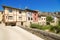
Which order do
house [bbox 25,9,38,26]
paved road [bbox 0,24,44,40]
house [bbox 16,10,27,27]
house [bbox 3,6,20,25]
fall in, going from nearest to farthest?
1. paved road [bbox 0,24,44,40]
2. house [bbox 3,6,20,25]
3. house [bbox 16,10,27,27]
4. house [bbox 25,9,38,26]

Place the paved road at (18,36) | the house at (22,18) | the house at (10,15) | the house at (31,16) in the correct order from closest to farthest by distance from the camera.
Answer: the paved road at (18,36)
the house at (10,15)
the house at (22,18)
the house at (31,16)

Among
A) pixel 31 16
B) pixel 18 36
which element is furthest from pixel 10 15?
pixel 18 36

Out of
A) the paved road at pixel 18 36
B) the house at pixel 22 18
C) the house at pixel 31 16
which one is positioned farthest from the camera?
the house at pixel 31 16

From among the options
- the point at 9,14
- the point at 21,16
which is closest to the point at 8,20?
the point at 9,14

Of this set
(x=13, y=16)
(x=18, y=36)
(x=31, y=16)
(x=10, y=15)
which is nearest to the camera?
(x=18, y=36)

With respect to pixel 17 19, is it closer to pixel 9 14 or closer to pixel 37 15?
pixel 9 14

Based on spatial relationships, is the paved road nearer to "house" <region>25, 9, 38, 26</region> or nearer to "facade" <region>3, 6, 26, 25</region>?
"facade" <region>3, 6, 26, 25</region>

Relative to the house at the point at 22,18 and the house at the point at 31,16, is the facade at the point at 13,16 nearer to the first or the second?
the house at the point at 22,18

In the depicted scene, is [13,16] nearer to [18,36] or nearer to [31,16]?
[31,16]

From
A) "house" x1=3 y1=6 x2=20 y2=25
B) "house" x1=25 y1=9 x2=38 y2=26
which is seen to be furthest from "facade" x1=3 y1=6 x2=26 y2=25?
"house" x1=25 y1=9 x2=38 y2=26

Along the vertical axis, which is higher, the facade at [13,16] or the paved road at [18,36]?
the facade at [13,16]

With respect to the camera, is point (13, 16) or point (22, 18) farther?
point (22, 18)

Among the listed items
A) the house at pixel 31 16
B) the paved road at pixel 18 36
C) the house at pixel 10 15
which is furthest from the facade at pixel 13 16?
the paved road at pixel 18 36

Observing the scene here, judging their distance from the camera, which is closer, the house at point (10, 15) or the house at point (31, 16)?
the house at point (10, 15)
